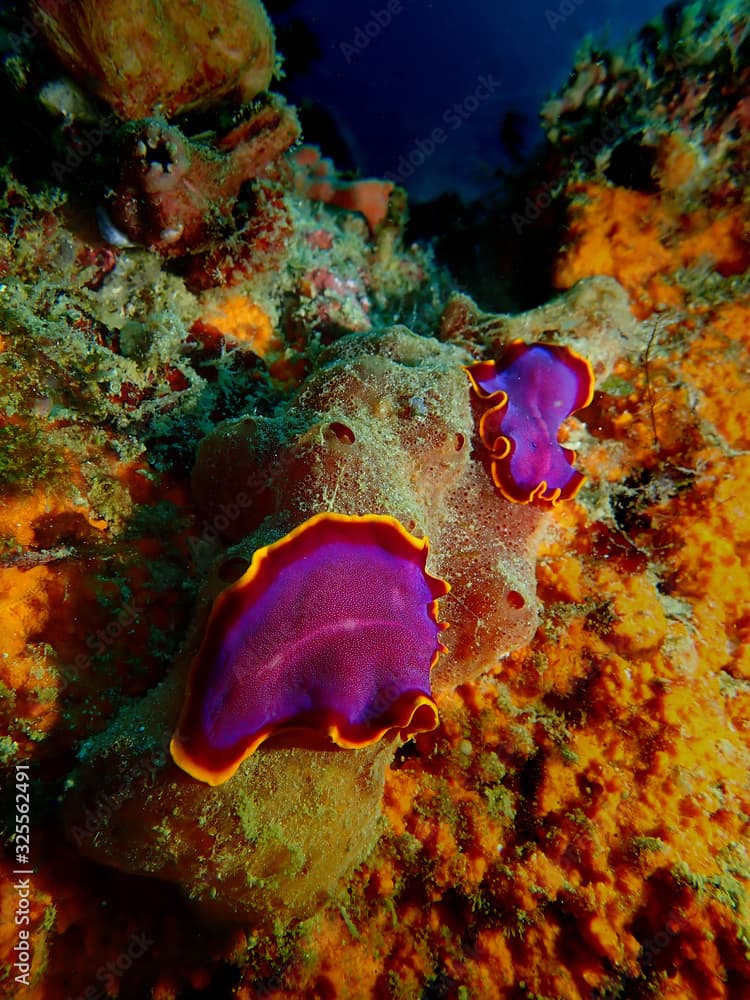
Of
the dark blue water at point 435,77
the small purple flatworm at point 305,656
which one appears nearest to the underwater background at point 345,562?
the small purple flatworm at point 305,656

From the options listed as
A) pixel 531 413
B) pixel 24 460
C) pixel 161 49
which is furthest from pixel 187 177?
pixel 531 413

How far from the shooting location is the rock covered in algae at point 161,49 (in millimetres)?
3324

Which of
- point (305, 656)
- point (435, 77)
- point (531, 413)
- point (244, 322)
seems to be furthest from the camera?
point (435, 77)

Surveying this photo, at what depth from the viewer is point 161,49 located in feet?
11.7

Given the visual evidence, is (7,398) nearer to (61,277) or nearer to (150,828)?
(61,277)

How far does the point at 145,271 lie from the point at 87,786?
3395mm

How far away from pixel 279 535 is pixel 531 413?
6.59ft

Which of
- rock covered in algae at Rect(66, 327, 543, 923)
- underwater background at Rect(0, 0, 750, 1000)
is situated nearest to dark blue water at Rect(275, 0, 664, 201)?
underwater background at Rect(0, 0, 750, 1000)

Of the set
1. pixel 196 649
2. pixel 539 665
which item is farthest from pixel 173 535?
pixel 539 665

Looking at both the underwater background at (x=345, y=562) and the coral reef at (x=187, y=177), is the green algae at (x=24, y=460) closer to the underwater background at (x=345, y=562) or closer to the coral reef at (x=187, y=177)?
the underwater background at (x=345, y=562)

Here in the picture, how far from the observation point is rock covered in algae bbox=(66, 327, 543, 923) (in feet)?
8.19

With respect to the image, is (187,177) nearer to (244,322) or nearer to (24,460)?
(244,322)

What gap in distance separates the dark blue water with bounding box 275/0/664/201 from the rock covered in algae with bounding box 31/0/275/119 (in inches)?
135

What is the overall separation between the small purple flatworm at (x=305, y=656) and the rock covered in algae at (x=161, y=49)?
3563 millimetres
